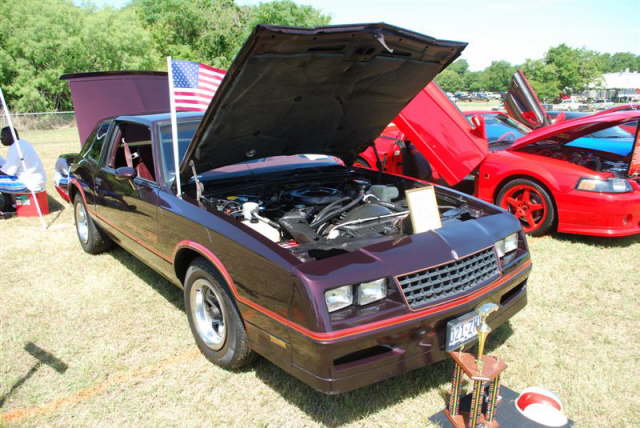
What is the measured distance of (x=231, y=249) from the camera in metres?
2.48

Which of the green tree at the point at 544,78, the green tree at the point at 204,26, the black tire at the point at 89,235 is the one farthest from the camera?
the green tree at the point at 544,78

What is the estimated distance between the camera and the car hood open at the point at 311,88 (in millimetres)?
2350

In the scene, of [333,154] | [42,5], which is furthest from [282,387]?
[42,5]

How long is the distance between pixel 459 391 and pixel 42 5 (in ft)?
129

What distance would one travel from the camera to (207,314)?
9.67ft

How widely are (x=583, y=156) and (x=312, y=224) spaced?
13.7 feet

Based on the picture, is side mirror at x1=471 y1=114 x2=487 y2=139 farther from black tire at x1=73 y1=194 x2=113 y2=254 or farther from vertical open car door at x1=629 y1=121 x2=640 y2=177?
black tire at x1=73 y1=194 x2=113 y2=254

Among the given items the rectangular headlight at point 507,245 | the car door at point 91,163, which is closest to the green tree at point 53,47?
the car door at point 91,163

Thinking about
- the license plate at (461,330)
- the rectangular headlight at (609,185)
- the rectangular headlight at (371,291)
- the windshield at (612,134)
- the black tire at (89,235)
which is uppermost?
the windshield at (612,134)

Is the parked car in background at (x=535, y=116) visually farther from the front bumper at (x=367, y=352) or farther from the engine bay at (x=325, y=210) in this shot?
the front bumper at (x=367, y=352)

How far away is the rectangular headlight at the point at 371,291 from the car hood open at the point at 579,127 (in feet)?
12.1

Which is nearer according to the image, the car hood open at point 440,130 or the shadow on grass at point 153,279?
the shadow on grass at point 153,279

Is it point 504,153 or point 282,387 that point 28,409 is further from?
point 504,153

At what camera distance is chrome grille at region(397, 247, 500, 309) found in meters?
2.23
